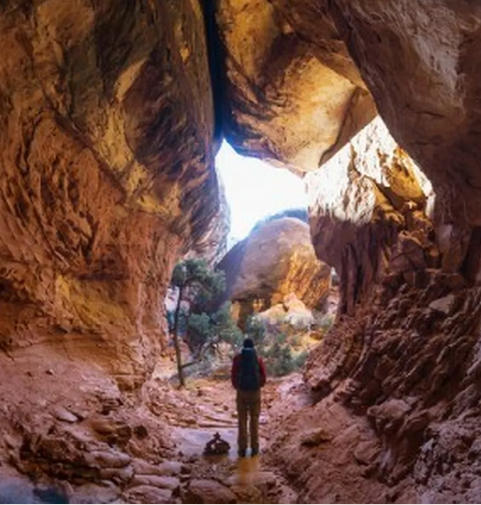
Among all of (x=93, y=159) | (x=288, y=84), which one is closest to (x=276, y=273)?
(x=288, y=84)

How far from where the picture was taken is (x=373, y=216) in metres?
9.52

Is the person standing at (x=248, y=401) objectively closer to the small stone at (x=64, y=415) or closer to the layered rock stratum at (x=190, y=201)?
the layered rock stratum at (x=190, y=201)

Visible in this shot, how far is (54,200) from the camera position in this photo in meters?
7.45

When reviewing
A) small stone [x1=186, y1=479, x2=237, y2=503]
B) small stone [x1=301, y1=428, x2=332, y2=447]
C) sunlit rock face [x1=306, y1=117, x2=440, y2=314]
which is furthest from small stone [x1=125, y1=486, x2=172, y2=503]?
sunlit rock face [x1=306, y1=117, x2=440, y2=314]

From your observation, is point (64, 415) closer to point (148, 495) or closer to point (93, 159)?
point (148, 495)

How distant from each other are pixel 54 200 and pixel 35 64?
219cm

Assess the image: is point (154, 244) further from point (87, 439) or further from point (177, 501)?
point (177, 501)

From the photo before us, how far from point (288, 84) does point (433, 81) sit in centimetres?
663

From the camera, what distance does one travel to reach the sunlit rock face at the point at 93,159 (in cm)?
621

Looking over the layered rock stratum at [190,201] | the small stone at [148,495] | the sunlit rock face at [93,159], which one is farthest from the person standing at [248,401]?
the sunlit rock face at [93,159]

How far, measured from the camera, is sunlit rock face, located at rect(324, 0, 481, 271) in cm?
469

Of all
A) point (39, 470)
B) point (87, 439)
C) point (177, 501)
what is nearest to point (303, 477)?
point (177, 501)

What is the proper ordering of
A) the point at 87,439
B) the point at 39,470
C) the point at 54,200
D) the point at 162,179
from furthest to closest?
the point at 162,179 < the point at 54,200 < the point at 87,439 < the point at 39,470

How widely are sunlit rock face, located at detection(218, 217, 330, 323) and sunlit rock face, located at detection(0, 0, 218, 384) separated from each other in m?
14.0
